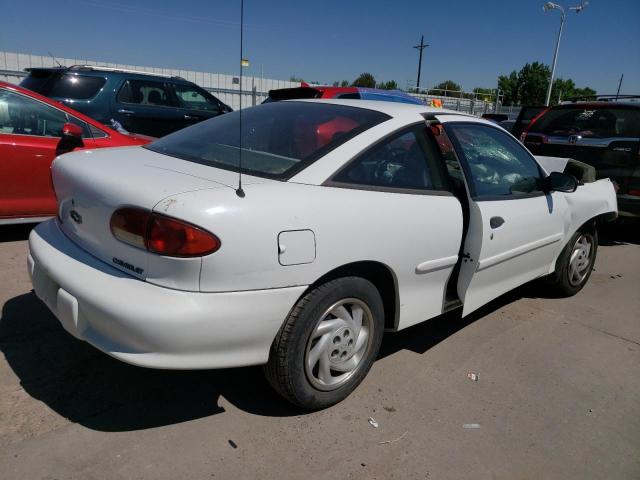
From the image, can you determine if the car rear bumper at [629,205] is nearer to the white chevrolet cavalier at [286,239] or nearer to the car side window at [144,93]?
the white chevrolet cavalier at [286,239]

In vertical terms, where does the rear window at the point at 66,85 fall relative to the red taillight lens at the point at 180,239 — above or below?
above

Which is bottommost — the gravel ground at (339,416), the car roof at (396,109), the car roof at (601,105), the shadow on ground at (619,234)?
the gravel ground at (339,416)

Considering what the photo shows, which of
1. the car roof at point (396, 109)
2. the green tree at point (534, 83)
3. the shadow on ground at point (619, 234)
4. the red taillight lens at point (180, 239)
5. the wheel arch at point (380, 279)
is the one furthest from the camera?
the green tree at point (534, 83)

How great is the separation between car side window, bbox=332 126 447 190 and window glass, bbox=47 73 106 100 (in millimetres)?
5900

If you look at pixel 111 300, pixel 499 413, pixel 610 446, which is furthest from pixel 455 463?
pixel 111 300

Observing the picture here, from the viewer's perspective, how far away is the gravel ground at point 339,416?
2146 millimetres

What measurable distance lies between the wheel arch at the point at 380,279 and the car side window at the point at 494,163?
0.79 meters

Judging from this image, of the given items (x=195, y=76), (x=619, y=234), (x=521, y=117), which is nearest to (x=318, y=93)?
(x=521, y=117)

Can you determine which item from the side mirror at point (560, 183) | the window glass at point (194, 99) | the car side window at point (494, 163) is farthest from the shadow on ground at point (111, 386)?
the window glass at point (194, 99)

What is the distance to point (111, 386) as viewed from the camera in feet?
8.45

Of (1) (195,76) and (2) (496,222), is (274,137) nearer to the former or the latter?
(2) (496,222)

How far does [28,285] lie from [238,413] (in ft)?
7.07

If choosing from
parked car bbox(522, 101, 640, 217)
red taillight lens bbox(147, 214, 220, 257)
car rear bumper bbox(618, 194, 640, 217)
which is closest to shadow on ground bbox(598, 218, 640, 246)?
car rear bumper bbox(618, 194, 640, 217)

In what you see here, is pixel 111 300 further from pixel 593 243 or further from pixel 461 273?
pixel 593 243
